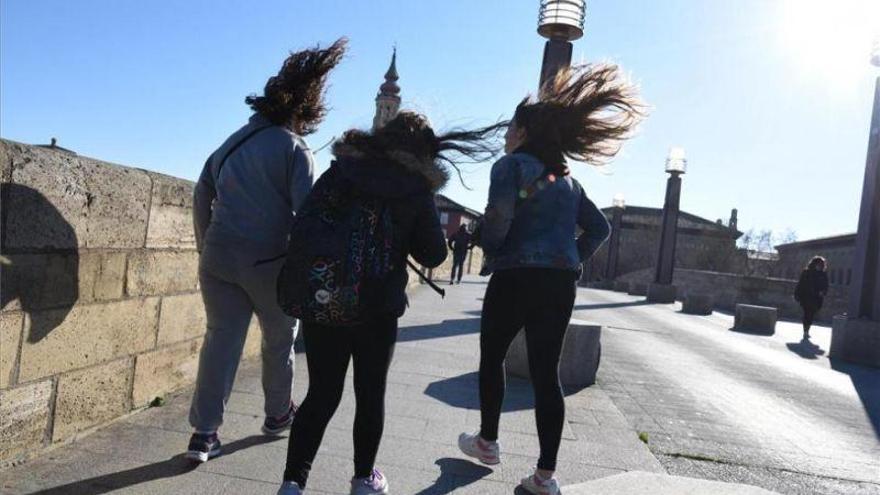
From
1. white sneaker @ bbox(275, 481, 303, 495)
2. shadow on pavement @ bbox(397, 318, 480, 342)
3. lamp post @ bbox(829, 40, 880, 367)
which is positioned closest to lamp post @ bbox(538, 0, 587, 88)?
shadow on pavement @ bbox(397, 318, 480, 342)

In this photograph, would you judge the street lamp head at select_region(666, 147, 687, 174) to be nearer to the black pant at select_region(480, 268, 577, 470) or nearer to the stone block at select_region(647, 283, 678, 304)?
the stone block at select_region(647, 283, 678, 304)

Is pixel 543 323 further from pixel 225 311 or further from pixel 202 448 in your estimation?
pixel 202 448

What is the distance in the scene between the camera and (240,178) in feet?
10.8

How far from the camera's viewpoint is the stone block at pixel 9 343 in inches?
112

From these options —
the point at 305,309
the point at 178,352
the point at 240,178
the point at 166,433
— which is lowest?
the point at 166,433

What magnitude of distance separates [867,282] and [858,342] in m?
1.12

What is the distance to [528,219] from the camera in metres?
3.27

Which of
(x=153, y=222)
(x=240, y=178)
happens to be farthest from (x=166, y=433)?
(x=240, y=178)

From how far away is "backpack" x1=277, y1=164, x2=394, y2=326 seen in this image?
8.50 ft

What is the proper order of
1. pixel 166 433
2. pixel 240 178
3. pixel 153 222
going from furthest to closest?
pixel 153 222
pixel 166 433
pixel 240 178

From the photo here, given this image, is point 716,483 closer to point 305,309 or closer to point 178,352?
point 305,309

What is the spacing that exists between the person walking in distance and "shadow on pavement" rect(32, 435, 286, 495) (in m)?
0.08

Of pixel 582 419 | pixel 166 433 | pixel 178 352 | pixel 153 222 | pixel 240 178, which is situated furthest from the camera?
pixel 582 419

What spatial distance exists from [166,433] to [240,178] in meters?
1.42
